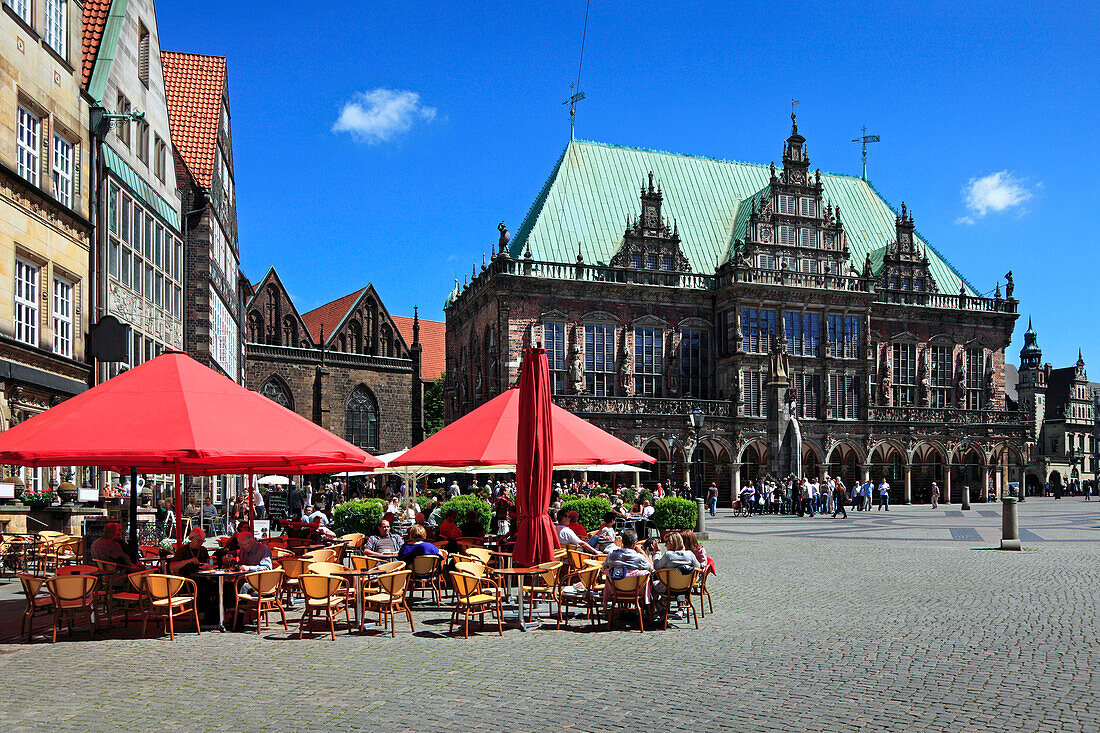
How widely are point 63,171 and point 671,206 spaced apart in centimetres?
4107

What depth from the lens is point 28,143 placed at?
1955cm

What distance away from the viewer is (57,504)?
731 inches

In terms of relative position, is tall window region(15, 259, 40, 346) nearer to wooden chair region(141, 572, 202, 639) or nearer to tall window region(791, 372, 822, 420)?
wooden chair region(141, 572, 202, 639)

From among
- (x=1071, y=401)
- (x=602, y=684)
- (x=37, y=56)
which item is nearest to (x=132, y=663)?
(x=602, y=684)

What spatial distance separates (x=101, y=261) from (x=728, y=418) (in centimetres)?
3548

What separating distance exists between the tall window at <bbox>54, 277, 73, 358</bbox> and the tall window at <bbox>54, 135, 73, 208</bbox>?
171cm

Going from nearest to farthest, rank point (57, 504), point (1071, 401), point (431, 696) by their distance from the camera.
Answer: point (431, 696) → point (57, 504) → point (1071, 401)

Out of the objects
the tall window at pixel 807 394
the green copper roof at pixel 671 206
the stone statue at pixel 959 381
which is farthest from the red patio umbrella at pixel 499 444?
the stone statue at pixel 959 381

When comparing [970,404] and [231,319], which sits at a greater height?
[231,319]

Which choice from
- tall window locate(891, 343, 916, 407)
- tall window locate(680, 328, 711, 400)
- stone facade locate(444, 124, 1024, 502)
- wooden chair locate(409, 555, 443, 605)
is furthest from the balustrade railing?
wooden chair locate(409, 555, 443, 605)

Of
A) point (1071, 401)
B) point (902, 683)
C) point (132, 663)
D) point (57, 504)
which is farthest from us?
point (1071, 401)

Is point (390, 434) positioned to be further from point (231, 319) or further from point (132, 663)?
point (132, 663)

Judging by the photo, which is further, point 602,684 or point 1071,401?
point 1071,401

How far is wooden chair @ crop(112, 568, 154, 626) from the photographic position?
10.7 metres
